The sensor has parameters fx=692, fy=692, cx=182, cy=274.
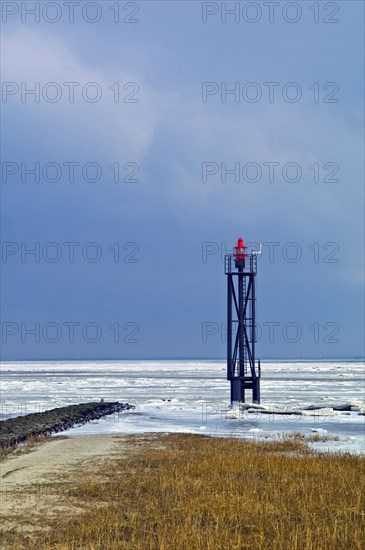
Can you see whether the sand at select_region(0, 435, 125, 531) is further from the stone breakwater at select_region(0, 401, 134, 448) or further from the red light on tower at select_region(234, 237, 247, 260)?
the red light on tower at select_region(234, 237, 247, 260)

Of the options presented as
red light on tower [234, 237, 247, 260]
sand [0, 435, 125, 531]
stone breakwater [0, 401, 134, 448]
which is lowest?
stone breakwater [0, 401, 134, 448]

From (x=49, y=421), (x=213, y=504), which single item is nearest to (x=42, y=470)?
(x=213, y=504)

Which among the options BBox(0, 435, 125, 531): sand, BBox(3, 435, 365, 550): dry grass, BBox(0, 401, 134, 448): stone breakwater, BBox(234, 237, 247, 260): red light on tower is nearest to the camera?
BBox(3, 435, 365, 550): dry grass

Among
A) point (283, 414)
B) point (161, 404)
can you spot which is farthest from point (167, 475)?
point (161, 404)

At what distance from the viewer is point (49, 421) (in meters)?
30.6

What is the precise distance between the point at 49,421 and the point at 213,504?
1984cm

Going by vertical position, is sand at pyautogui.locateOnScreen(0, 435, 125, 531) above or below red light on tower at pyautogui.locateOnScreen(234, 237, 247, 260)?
below

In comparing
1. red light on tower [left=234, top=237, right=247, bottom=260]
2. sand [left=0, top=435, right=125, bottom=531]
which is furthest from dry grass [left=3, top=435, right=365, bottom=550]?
red light on tower [left=234, top=237, right=247, bottom=260]

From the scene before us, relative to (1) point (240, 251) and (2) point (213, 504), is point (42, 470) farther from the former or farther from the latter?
(1) point (240, 251)

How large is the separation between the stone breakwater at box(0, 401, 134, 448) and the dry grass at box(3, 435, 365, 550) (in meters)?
7.42

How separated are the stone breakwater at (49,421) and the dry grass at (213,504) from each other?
7419 mm

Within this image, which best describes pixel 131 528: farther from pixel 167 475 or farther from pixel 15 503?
pixel 167 475

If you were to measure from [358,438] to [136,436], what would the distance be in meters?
7.96

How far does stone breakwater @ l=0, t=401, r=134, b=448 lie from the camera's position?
24.9 meters
